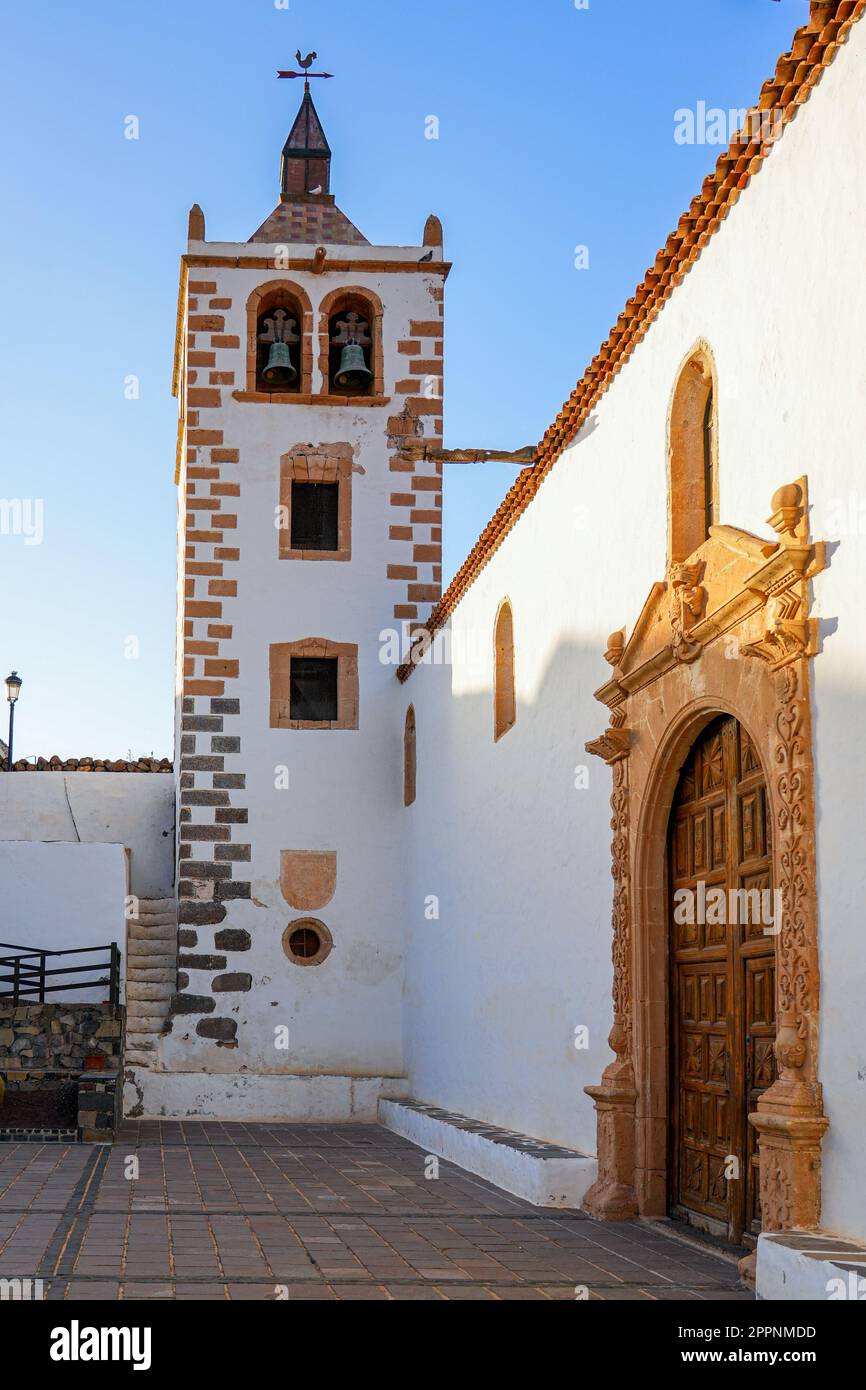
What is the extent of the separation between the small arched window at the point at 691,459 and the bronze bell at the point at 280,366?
8.17 m

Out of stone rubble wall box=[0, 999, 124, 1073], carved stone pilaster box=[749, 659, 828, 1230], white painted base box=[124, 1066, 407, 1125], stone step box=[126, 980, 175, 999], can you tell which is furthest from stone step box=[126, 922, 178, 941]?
carved stone pilaster box=[749, 659, 828, 1230]

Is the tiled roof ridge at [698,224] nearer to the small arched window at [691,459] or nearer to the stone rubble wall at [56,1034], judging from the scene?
the small arched window at [691,459]

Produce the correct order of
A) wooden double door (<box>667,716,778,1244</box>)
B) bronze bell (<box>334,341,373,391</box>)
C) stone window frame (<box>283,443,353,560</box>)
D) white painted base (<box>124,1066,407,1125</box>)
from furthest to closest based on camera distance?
1. stone window frame (<box>283,443,353,560</box>)
2. bronze bell (<box>334,341,373,391</box>)
3. white painted base (<box>124,1066,407,1125</box>)
4. wooden double door (<box>667,716,778,1244</box>)

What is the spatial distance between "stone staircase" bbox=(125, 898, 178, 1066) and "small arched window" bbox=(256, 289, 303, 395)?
5047 millimetres

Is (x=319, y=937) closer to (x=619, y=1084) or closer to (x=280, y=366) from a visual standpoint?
(x=280, y=366)

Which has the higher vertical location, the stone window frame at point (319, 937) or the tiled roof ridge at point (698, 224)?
the tiled roof ridge at point (698, 224)

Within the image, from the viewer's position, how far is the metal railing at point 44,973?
12903 mm

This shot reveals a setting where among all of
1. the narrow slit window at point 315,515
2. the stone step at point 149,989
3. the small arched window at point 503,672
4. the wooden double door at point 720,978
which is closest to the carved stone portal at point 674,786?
the wooden double door at point 720,978

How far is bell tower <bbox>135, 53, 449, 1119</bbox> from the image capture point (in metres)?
14.5

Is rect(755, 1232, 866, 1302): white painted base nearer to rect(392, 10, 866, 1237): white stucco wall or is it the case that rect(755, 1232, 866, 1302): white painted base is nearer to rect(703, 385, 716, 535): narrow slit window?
rect(392, 10, 866, 1237): white stucco wall

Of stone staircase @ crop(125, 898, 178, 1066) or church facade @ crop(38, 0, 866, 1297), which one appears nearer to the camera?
church facade @ crop(38, 0, 866, 1297)

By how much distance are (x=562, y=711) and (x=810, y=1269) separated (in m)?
4.66

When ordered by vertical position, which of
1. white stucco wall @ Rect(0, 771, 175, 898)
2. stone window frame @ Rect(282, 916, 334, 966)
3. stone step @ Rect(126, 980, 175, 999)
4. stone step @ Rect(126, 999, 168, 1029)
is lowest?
stone step @ Rect(126, 999, 168, 1029)
